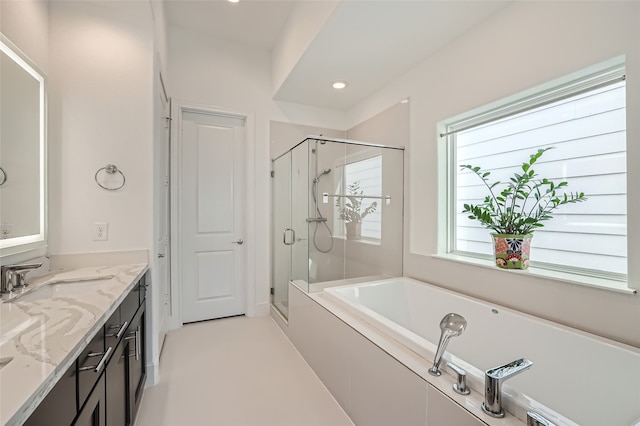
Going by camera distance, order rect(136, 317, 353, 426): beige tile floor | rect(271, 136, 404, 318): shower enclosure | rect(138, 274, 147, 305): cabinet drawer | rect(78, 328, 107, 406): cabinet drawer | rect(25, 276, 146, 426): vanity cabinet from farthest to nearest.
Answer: rect(271, 136, 404, 318): shower enclosure → rect(138, 274, 147, 305): cabinet drawer → rect(136, 317, 353, 426): beige tile floor → rect(78, 328, 107, 406): cabinet drawer → rect(25, 276, 146, 426): vanity cabinet

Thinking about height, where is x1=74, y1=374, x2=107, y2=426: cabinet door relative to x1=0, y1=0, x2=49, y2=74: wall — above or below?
below

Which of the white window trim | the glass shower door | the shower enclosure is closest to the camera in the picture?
the white window trim

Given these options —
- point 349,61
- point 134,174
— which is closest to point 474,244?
point 349,61

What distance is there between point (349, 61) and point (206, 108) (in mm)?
1581

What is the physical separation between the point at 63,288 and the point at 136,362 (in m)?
0.58

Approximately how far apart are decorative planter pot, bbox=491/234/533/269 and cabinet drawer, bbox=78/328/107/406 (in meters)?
2.10

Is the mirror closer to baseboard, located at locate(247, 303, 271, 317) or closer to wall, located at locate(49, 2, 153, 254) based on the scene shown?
wall, located at locate(49, 2, 153, 254)

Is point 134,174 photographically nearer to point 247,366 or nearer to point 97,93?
point 97,93

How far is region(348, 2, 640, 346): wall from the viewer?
52.8 inches

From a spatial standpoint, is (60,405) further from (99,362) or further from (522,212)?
(522,212)

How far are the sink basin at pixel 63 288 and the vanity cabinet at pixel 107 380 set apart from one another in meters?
0.20

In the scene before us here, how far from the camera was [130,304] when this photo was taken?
1538 millimetres

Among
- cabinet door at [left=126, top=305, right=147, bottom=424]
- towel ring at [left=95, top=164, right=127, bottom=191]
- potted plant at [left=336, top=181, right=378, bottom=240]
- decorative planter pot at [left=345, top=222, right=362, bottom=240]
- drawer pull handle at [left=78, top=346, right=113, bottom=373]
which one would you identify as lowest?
cabinet door at [left=126, top=305, right=147, bottom=424]

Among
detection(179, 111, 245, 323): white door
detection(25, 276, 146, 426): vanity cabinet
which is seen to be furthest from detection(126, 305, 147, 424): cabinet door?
detection(179, 111, 245, 323): white door
